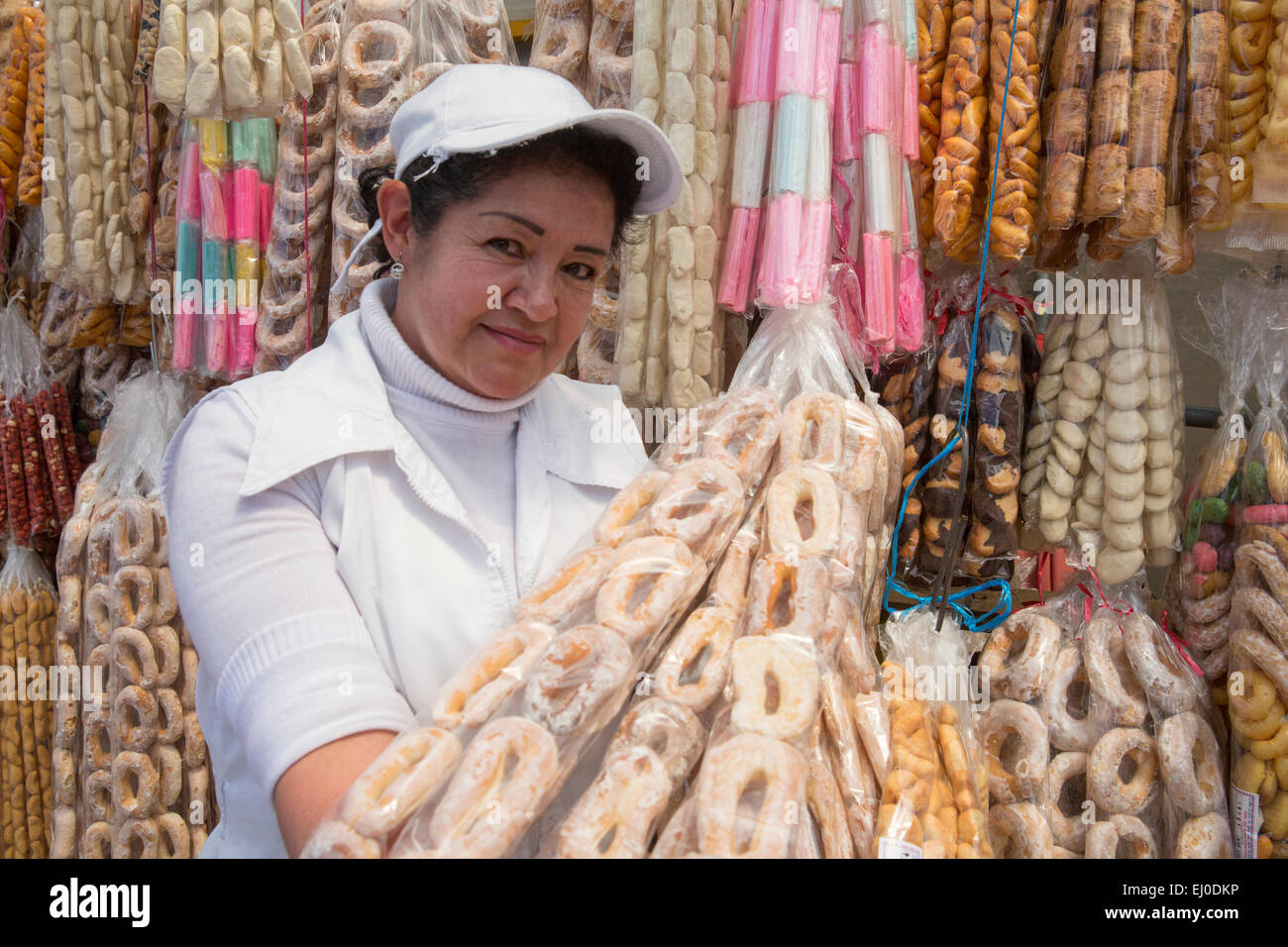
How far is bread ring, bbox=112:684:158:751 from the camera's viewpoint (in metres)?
2.31

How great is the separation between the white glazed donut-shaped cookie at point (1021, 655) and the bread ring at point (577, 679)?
1101mm

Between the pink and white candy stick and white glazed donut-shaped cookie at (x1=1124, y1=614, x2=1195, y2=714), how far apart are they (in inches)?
41.1

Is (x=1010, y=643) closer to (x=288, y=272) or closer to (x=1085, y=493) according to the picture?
(x=1085, y=493)

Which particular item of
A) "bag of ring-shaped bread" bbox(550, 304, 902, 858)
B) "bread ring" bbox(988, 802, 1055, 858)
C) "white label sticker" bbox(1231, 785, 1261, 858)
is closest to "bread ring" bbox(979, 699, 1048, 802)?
"bread ring" bbox(988, 802, 1055, 858)

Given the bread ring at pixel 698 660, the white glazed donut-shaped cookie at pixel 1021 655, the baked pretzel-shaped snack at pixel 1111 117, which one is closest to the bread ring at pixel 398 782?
the bread ring at pixel 698 660

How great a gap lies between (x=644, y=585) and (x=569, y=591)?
0.09 m

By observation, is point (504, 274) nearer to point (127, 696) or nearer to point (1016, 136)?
point (1016, 136)

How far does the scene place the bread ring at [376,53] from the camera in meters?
2.16

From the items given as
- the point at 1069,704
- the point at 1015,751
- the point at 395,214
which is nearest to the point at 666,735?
the point at 395,214

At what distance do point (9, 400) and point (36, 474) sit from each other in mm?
249

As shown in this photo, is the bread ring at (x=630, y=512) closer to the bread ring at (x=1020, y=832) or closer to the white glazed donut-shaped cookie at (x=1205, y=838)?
the bread ring at (x=1020, y=832)

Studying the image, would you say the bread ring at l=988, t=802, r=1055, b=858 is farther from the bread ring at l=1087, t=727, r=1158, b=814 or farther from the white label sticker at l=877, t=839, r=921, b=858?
the white label sticker at l=877, t=839, r=921, b=858
